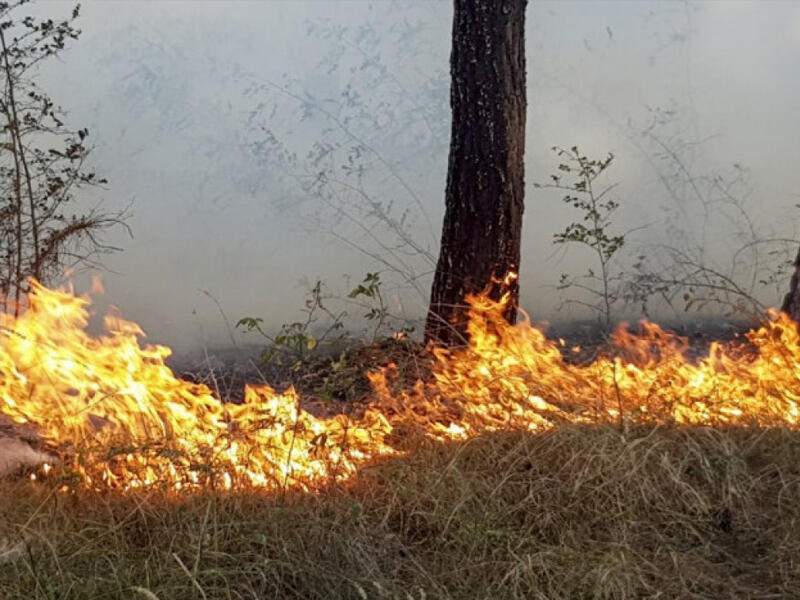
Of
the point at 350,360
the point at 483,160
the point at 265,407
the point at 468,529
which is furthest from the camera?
the point at 350,360

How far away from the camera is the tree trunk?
15.8ft

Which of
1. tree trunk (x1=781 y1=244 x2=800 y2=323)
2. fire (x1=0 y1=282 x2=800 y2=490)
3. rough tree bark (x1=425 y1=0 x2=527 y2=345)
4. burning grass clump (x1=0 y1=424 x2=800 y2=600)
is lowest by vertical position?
burning grass clump (x1=0 y1=424 x2=800 y2=600)

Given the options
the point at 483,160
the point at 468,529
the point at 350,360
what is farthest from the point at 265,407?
the point at 483,160

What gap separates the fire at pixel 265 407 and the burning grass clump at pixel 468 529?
127mm

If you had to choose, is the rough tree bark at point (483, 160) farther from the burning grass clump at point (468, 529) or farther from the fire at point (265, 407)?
the burning grass clump at point (468, 529)

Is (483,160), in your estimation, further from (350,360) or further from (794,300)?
(794,300)

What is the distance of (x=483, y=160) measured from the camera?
4.69 meters

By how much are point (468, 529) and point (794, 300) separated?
282 cm

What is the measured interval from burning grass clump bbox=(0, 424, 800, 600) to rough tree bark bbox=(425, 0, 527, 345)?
1568 millimetres

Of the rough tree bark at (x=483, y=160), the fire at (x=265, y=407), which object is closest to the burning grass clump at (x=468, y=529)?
the fire at (x=265, y=407)

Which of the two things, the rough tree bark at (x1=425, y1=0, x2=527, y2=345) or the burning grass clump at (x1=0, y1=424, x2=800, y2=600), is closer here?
the burning grass clump at (x1=0, y1=424, x2=800, y2=600)

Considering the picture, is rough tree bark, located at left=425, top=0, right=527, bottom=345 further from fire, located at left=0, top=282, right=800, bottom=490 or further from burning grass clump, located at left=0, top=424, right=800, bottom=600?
burning grass clump, located at left=0, top=424, right=800, bottom=600

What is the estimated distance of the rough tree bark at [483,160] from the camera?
15.2 feet

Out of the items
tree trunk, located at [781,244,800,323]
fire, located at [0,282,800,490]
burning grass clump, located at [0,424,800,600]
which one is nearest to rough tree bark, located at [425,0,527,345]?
fire, located at [0,282,800,490]
